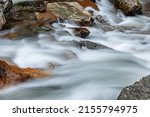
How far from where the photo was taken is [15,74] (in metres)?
5.51

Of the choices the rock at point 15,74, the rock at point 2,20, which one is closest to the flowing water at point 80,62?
the rock at point 15,74

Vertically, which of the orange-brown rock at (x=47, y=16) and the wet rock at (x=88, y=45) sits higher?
the orange-brown rock at (x=47, y=16)

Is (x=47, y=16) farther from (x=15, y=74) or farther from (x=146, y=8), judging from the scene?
(x=146, y=8)

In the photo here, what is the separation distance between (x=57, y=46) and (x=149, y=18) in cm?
326

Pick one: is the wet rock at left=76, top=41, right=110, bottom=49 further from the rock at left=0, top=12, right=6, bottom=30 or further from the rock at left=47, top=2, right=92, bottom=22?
the rock at left=0, top=12, right=6, bottom=30

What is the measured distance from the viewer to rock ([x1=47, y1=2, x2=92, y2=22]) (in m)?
8.21

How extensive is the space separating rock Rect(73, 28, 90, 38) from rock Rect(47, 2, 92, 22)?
0.44 metres

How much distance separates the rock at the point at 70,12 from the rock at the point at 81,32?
44 cm

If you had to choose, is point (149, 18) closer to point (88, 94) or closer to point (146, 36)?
point (146, 36)

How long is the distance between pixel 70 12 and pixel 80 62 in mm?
2181

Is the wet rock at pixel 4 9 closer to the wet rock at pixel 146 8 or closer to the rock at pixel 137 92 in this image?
the wet rock at pixel 146 8

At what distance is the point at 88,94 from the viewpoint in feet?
17.7

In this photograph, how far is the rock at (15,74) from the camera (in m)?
5.44

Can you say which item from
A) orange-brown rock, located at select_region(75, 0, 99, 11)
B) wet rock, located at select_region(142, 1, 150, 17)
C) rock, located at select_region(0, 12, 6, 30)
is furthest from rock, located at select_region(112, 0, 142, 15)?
rock, located at select_region(0, 12, 6, 30)
